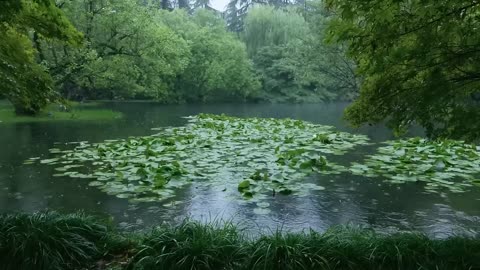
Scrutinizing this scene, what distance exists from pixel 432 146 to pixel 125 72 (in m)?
17.4

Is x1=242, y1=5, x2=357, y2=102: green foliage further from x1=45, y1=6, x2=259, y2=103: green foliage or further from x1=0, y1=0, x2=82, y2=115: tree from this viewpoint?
x1=0, y1=0, x2=82, y2=115: tree

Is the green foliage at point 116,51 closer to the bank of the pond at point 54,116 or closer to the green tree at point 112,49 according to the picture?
the green tree at point 112,49

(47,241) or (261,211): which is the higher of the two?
(47,241)

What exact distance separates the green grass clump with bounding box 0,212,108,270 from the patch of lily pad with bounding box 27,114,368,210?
2.69 metres

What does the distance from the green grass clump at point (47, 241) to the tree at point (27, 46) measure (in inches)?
56.5

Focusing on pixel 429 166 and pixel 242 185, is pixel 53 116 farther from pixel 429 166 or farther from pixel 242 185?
pixel 429 166

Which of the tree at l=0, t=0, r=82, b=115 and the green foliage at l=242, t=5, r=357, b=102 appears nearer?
the tree at l=0, t=0, r=82, b=115

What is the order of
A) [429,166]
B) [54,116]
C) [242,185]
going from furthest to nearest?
[54,116], [429,166], [242,185]

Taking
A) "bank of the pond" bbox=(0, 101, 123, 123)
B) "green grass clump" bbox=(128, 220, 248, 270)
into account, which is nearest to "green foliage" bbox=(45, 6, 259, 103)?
"bank of the pond" bbox=(0, 101, 123, 123)

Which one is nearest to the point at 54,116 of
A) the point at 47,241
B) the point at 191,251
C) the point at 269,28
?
the point at 47,241

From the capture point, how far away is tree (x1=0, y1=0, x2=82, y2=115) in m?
4.45

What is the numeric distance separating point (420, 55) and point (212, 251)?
9.51 feet

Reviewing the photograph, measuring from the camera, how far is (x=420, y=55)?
4.35 m

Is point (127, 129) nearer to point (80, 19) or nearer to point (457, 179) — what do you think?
point (80, 19)
